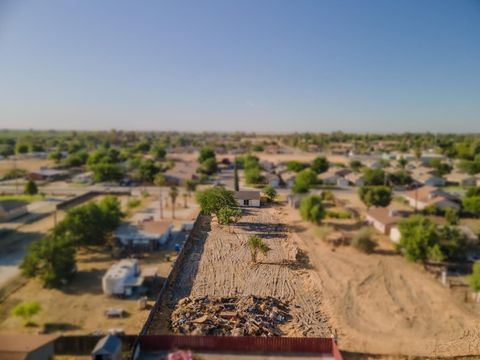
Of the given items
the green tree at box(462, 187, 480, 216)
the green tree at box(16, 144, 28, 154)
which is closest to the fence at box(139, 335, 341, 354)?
the green tree at box(462, 187, 480, 216)

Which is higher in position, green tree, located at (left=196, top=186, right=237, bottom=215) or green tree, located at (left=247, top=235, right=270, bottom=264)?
green tree, located at (left=196, top=186, right=237, bottom=215)

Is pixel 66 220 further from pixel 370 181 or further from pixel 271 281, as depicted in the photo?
pixel 370 181

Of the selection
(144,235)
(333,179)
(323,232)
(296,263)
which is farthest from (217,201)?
(333,179)

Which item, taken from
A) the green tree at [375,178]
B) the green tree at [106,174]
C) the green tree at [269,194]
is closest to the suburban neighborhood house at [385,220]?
the green tree at [375,178]

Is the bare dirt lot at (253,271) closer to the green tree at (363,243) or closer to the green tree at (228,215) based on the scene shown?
the green tree at (228,215)

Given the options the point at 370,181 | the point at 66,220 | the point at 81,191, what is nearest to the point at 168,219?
the point at 66,220

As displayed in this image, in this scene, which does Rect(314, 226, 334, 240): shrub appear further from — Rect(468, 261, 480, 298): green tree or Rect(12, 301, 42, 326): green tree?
Rect(12, 301, 42, 326): green tree
